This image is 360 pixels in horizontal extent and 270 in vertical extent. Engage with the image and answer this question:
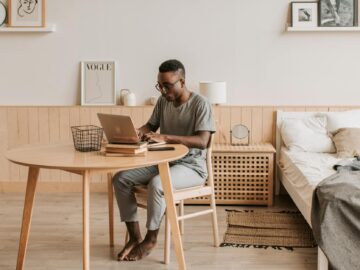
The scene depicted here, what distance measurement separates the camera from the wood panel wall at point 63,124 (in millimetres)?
4879

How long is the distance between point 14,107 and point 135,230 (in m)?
2.31

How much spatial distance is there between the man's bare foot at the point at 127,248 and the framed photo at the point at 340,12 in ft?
8.94

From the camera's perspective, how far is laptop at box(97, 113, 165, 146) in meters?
2.80

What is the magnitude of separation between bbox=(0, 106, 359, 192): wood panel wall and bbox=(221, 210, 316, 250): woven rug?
0.89 m

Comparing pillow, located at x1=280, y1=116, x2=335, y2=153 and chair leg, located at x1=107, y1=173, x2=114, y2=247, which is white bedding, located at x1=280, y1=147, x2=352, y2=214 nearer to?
pillow, located at x1=280, y1=116, x2=335, y2=153

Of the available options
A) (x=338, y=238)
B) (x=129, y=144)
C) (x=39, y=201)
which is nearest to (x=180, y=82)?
(x=129, y=144)

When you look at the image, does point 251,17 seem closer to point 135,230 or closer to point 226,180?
point 226,180

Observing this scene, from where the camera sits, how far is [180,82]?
10.8 ft

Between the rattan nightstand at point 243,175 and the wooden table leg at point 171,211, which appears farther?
the rattan nightstand at point 243,175

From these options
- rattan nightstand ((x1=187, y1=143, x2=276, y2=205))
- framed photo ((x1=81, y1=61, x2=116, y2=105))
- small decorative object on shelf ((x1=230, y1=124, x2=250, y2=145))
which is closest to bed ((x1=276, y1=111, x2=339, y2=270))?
rattan nightstand ((x1=187, y1=143, x2=276, y2=205))

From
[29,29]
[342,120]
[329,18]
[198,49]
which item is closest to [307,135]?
[342,120]

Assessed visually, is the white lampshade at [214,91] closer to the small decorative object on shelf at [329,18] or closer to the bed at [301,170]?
the bed at [301,170]

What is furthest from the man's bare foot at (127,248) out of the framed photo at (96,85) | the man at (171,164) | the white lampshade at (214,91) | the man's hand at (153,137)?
the framed photo at (96,85)

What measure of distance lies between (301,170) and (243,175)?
2.89ft
